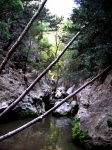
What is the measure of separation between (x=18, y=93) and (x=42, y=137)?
20.9 feet

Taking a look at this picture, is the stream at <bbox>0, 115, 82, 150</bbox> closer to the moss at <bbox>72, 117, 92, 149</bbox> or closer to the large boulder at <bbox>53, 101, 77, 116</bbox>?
the moss at <bbox>72, 117, 92, 149</bbox>

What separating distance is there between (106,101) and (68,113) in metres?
9.46

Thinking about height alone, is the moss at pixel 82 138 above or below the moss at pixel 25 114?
below

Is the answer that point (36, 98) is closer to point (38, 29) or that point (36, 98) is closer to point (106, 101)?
point (38, 29)

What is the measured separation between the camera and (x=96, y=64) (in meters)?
9.20

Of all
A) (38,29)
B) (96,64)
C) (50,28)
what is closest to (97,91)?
(96,64)

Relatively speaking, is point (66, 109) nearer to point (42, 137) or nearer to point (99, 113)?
point (42, 137)

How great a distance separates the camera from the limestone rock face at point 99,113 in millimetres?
9711

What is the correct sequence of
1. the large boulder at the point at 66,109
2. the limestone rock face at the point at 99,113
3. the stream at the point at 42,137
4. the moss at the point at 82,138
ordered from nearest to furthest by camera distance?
the limestone rock face at the point at 99,113
the moss at the point at 82,138
the stream at the point at 42,137
the large boulder at the point at 66,109

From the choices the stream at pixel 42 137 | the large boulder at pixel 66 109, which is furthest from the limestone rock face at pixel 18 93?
the stream at pixel 42 137

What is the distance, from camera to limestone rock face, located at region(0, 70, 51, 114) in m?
16.3

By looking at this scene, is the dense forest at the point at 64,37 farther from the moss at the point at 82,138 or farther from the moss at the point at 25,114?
the moss at the point at 25,114

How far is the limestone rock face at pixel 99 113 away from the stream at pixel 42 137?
4.01ft

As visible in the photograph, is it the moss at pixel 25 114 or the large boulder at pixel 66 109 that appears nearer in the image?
the moss at pixel 25 114
